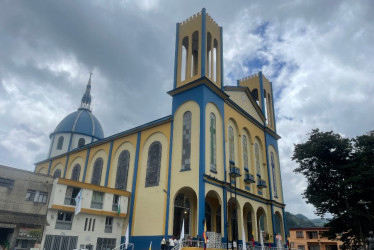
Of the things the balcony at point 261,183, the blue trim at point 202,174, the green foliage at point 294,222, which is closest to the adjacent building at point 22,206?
the blue trim at point 202,174

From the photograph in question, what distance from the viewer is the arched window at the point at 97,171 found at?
32.3m

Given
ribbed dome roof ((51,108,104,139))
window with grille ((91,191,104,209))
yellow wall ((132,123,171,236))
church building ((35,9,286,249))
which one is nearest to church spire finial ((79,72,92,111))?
Answer: ribbed dome roof ((51,108,104,139))

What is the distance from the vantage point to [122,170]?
29.2 metres

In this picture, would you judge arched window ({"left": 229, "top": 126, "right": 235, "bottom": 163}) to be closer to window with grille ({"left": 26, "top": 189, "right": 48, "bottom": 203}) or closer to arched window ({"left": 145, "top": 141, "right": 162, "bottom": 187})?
arched window ({"left": 145, "top": 141, "right": 162, "bottom": 187})

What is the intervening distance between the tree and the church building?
4.40m

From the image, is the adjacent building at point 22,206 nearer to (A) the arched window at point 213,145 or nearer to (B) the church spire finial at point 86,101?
(A) the arched window at point 213,145

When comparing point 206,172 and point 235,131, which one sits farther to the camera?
point 235,131

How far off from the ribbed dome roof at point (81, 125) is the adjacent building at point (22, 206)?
26.1 m

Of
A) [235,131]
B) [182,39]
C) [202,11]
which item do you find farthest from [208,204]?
[202,11]

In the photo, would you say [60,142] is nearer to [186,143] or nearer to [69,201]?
[69,201]

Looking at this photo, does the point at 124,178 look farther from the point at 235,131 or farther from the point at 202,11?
the point at 202,11

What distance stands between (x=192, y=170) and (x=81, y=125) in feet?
103

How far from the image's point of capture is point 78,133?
155ft

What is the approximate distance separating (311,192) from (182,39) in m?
19.3
